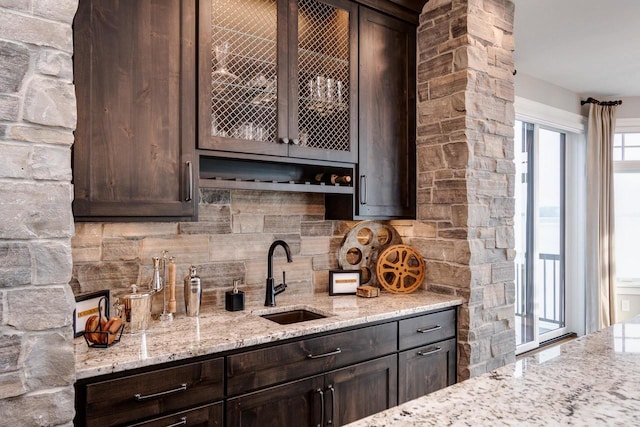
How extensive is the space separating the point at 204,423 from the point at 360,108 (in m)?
1.89

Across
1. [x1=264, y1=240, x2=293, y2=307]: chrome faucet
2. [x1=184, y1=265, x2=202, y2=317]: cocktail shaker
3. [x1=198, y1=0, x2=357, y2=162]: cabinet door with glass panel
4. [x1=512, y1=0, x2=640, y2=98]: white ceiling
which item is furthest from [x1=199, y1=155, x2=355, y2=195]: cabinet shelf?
[x1=512, y1=0, x2=640, y2=98]: white ceiling

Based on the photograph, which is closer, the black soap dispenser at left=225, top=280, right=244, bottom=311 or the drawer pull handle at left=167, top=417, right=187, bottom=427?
the drawer pull handle at left=167, top=417, right=187, bottom=427

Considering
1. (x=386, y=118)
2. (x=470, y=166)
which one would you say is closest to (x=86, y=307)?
(x=386, y=118)

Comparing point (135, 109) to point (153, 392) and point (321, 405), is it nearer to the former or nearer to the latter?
point (153, 392)

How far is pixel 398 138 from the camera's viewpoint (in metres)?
2.93

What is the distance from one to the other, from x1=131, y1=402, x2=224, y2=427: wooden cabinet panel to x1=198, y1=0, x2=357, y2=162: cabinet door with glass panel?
1.14 m

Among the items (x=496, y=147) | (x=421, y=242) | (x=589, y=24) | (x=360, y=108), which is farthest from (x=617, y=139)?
(x=360, y=108)

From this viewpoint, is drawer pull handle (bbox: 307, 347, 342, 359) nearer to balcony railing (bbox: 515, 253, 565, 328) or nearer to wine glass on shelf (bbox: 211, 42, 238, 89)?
wine glass on shelf (bbox: 211, 42, 238, 89)

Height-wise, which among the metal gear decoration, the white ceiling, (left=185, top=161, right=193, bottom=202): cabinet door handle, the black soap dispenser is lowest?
the black soap dispenser

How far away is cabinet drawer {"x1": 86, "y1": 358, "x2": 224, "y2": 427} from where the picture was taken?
1.51 meters

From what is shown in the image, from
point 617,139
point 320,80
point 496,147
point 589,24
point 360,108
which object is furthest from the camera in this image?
point 617,139

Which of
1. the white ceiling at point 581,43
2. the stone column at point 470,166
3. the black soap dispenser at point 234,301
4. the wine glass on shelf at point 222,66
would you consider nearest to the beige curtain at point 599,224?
the white ceiling at point 581,43

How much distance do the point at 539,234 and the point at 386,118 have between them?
8.57 feet

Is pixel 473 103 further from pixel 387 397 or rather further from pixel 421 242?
pixel 387 397
